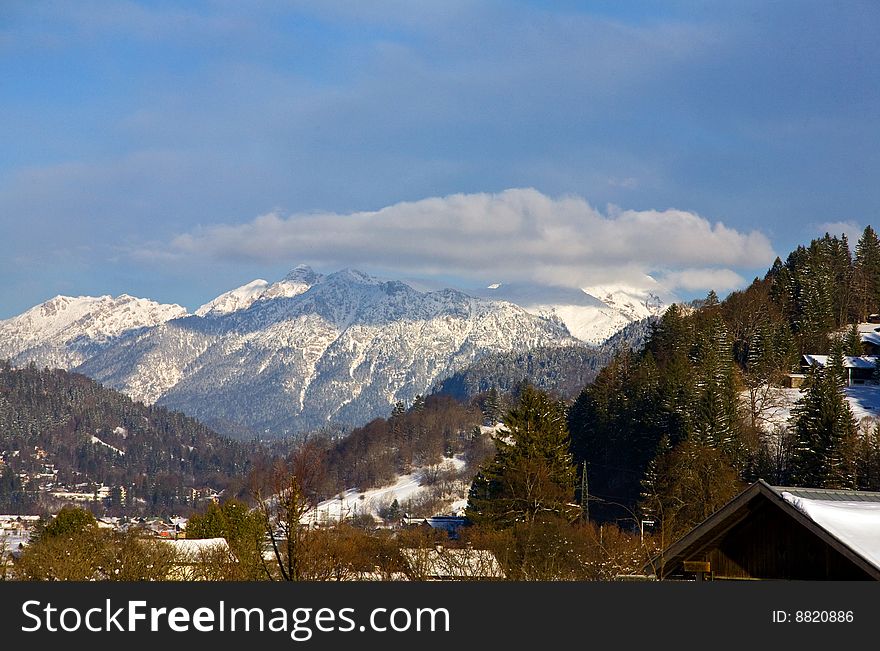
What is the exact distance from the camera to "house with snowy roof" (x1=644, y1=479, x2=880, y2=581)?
764 inches

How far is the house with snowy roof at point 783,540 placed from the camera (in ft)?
63.7

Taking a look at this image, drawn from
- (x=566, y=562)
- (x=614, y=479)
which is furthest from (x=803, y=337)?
(x=566, y=562)

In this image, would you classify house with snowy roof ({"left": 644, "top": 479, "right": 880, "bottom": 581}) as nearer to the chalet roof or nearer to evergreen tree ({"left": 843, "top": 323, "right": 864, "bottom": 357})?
the chalet roof

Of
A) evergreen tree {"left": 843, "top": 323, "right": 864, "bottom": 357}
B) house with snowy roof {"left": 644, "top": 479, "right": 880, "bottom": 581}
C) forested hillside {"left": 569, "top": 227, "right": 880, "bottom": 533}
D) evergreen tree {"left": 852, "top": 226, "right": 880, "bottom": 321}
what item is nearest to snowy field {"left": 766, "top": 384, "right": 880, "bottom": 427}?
forested hillside {"left": 569, "top": 227, "right": 880, "bottom": 533}

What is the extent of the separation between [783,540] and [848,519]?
1.63 meters

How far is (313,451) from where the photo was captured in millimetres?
35688

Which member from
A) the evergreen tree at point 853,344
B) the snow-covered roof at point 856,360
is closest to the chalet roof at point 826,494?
the snow-covered roof at point 856,360

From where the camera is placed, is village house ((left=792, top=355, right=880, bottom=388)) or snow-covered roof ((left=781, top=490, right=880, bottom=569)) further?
village house ((left=792, top=355, right=880, bottom=388))

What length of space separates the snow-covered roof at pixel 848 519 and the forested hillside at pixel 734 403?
51.1 meters

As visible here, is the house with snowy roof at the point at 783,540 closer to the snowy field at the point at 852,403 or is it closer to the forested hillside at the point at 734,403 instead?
the forested hillside at the point at 734,403

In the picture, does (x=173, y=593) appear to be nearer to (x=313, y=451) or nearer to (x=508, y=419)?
(x=313, y=451)

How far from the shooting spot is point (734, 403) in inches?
4717

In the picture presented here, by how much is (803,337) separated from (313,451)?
14085 cm

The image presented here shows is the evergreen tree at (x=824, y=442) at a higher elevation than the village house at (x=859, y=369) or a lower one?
lower
